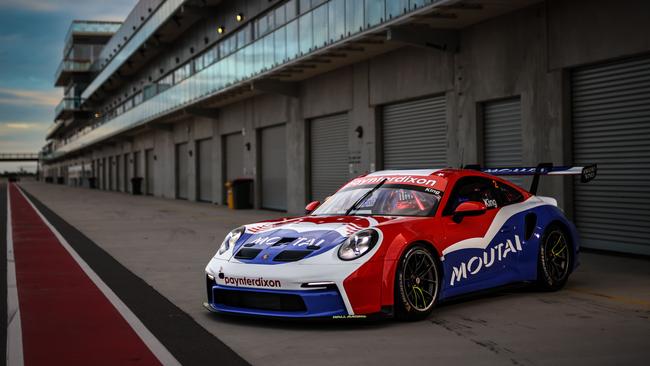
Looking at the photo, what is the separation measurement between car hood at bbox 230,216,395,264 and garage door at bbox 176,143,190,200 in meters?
33.0

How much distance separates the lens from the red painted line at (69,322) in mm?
5684

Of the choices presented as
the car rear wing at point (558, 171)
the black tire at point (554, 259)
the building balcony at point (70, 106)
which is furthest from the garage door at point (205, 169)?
the building balcony at point (70, 106)

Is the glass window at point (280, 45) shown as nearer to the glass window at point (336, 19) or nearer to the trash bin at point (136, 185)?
the glass window at point (336, 19)

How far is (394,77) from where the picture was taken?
60.2ft

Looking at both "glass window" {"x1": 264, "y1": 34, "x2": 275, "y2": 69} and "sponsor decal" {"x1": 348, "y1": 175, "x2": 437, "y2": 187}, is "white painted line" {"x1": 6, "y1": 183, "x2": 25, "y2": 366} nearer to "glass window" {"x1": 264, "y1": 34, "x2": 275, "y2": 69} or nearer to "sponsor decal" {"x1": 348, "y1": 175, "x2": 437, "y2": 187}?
"sponsor decal" {"x1": 348, "y1": 175, "x2": 437, "y2": 187}

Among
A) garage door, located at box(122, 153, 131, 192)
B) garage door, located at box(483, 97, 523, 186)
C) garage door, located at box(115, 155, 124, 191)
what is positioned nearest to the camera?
garage door, located at box(483, 97, 523, 186)

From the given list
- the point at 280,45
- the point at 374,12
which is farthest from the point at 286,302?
the point at 280,45

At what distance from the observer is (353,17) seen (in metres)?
18.1

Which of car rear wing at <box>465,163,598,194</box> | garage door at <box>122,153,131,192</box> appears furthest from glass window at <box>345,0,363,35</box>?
garage door at <box>122,153,131,192</box>

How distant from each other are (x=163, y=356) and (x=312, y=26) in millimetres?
15893

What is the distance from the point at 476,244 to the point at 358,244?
140 centimetres

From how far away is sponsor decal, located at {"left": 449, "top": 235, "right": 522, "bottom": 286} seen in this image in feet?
→ 23.5

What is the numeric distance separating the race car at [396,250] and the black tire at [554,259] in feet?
0.04

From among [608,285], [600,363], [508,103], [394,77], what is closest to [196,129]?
[394,77]
